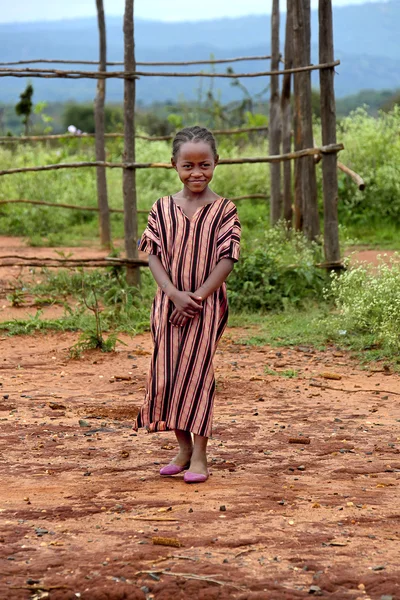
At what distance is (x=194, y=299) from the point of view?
12.0 feet

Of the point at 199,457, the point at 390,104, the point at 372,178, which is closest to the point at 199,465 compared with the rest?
the point at 199,457

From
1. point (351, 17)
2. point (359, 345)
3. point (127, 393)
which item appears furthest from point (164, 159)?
point (351, 17)

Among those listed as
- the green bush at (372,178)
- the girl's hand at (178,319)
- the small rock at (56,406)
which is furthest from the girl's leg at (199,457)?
the green bush at (372,178)

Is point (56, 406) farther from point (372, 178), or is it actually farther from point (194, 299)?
point (372, 178)

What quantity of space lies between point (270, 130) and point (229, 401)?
5.63 metres

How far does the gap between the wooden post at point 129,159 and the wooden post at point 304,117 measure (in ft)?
4.38

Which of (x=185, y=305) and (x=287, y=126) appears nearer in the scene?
(x=185, y=305)

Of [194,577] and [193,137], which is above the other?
[193,137]

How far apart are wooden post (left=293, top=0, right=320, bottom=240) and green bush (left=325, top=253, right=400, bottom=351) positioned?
4.68ft

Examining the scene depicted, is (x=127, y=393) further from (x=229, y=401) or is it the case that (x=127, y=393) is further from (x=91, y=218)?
(x=91, y=218)

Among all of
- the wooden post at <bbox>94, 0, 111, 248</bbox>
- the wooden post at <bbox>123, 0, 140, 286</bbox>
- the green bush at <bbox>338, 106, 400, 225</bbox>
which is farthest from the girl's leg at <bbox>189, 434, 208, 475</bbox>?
the green bush at <bbox>338, 106, 400, 225</bbox>

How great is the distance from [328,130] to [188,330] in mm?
4105

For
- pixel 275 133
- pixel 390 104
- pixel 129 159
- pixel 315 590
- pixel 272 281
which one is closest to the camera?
pixel 315 590

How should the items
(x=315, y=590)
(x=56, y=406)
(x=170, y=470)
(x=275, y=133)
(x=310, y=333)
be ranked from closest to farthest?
(x=315, y=590) < (x=170, y=470) < (x=56, y=406) < (x=310, y=333) < (x=275, y=133)
